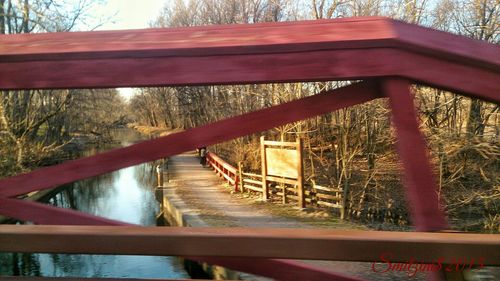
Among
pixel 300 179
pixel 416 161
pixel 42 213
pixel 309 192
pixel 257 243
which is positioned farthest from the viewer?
pixel 309 192

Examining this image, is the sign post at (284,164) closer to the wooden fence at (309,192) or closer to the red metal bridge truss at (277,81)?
the wooden fence at (309,192)

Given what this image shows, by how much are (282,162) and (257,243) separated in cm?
1443

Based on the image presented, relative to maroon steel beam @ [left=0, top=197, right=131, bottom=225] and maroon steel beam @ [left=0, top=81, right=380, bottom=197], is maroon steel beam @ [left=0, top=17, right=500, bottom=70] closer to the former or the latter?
maroon steel beam @ [left=0, top=81, right=380, bottom=197]

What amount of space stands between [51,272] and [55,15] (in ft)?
45.2

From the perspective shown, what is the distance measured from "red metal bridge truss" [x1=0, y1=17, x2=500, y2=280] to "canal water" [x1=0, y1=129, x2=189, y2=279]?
9368 millimetres

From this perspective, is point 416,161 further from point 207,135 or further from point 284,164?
point 284,164

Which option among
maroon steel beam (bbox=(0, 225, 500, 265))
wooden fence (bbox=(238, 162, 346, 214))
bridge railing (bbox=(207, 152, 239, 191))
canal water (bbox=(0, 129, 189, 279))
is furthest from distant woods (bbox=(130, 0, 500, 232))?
maroon steel beam (bbox=(0, 225, 500, 265))

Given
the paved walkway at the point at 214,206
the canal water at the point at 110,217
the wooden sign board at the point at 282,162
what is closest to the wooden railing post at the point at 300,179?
the wooden sign board at the point at 282,162

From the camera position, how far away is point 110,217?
62.9 feet

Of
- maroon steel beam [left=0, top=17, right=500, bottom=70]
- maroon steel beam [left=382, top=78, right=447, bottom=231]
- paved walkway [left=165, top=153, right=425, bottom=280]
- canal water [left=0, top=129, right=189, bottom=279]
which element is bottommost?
canal water [left=0, top=129, right=189, bottom=279]

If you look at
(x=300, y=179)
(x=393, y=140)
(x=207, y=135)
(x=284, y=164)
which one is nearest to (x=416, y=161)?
(x=207, y=135)

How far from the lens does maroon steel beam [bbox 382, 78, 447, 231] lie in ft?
5.94

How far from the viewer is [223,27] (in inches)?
85.7

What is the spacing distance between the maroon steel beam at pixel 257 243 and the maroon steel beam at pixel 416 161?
0.17 metres
